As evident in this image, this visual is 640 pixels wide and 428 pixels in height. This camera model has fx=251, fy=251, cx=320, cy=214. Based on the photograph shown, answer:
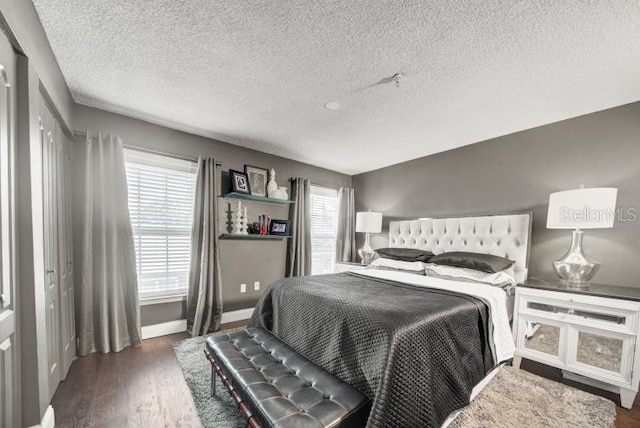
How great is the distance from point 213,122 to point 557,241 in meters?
3.87

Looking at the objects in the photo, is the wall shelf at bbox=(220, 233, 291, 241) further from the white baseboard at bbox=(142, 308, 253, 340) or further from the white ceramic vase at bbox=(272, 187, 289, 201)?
the white baseboard at bbox=(142, 308, 253, 340)

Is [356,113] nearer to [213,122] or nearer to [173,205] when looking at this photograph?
[213,122]

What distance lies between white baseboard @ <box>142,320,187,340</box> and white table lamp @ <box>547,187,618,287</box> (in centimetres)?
402

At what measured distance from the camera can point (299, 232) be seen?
400 cm

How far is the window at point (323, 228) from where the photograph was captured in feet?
14.6

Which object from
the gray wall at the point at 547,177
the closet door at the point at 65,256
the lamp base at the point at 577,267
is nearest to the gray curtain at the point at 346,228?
the gray wall at the point at 547,177

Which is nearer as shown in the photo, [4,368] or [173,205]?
[4,368]

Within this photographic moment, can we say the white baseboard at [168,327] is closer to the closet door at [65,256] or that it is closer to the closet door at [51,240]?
the closet door at [65,256]

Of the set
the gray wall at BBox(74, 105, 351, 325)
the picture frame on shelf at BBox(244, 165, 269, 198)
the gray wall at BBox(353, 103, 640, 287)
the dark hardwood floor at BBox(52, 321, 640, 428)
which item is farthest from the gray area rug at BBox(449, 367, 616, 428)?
the picture frame on shelf at BBox(244, 165, 269, 198)

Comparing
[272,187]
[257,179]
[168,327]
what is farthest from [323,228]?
[168,327]

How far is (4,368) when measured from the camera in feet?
3.60

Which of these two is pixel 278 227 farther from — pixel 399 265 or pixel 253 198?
pixel 399 265

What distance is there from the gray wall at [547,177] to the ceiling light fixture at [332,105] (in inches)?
78.4

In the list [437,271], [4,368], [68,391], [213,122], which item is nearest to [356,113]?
[213,122]
